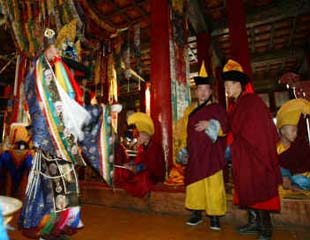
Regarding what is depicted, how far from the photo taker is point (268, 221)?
6.77 ft

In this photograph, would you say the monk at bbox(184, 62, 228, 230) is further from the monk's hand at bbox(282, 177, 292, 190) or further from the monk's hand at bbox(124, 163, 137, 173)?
the monk's hand at bbox(124, 163, 137, 173)

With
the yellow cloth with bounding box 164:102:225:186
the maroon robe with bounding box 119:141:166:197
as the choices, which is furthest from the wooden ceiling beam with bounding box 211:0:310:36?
the maroon robe with bounding box 119:141:166:197

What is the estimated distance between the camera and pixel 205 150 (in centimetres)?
250

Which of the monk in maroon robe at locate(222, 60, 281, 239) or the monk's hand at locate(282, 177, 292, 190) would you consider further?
the monk's hand at locate(282, 177, 292, 190)

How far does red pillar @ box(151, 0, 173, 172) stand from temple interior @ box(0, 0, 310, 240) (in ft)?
0.06

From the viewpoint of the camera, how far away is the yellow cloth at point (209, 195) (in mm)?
2377

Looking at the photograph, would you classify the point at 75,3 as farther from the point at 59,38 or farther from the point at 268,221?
the point at 268,221

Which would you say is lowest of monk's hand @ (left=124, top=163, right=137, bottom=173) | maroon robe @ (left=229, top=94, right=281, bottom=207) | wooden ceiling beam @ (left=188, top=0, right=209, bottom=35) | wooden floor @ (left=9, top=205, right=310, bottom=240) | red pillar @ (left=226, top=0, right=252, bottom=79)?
wooden floor @ (left=9, top=205, right=310, bottom=240)

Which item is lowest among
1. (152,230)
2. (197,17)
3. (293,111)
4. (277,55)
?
(152,230)

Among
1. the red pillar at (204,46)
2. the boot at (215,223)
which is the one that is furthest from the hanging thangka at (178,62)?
the red pillar at (204,46)

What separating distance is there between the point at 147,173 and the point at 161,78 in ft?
5.73

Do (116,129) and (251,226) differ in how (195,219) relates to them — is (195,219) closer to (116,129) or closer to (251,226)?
(251,226)

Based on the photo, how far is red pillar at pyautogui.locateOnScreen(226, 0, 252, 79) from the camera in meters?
5.73

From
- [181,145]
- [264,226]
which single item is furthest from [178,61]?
[264,226]
